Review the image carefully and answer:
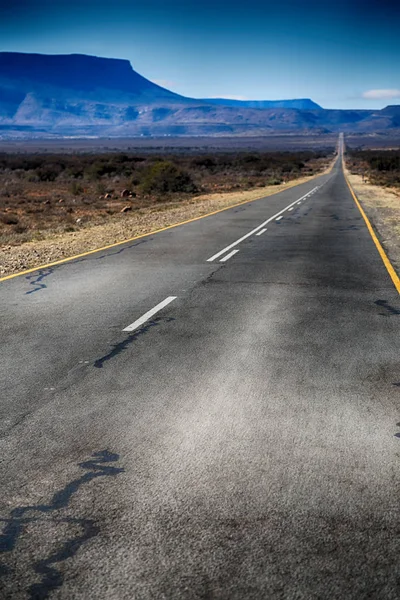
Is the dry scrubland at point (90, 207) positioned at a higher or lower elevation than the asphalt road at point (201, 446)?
lower

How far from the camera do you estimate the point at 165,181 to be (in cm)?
3981

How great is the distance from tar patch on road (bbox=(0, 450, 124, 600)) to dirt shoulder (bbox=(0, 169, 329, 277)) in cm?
858

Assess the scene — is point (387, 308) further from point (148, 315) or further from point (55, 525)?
point (55, 525)

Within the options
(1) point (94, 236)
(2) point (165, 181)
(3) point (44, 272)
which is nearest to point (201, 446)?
(3) point (44, 272)

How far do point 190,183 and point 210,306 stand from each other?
112 ft

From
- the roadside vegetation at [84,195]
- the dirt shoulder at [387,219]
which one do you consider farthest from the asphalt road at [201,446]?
the roadside vegetation at [84,195]

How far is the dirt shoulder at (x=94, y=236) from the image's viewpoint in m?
13.8

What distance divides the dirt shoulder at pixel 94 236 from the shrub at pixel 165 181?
30.0 feet

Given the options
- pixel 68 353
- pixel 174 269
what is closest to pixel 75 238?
pixel 174 269

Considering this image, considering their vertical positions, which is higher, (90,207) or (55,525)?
(55,525)

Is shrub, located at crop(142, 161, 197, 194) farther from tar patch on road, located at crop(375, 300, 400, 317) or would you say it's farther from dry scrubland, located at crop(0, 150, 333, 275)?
tar patch on road, located at crop(375, 300, 400, 317)

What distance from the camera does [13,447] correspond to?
429 cm

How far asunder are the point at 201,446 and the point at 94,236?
48.9ft

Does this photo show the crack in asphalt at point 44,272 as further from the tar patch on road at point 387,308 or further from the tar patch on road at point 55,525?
the tar patch on road at point 55,525
